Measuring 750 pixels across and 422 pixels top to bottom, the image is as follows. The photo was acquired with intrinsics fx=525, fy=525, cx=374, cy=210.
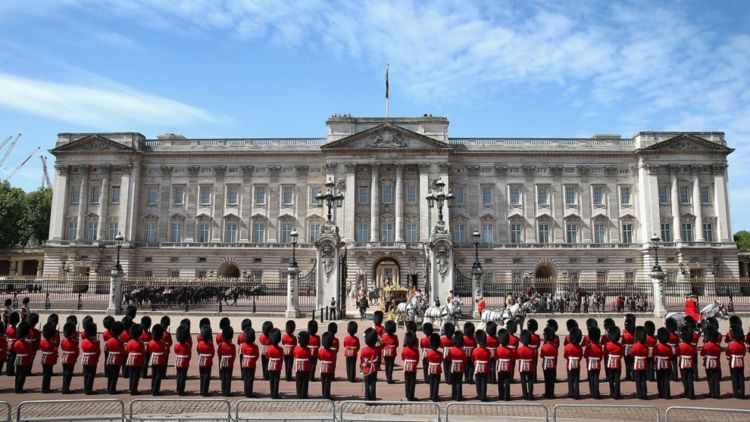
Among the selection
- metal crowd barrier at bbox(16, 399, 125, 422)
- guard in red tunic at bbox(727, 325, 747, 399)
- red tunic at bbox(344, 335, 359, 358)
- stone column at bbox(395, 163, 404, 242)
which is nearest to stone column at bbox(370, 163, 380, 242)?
stone column at bbox(395, 163, 404, 242)

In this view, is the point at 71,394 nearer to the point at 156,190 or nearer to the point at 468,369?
the point at 468,369

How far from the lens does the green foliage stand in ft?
227

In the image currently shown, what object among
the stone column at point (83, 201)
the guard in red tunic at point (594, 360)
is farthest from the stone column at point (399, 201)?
the guard in red tunic at point (594, 360)

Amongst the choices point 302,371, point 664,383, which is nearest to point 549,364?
point 664,383

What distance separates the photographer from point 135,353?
1107cm

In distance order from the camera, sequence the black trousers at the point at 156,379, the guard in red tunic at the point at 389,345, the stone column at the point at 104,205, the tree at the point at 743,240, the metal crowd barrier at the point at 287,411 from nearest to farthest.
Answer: the metal crowd barrier at the point at 287,411 < the black trousers at the point at 156,379 < the guard in red tunic at the point at 389,345 < the stone column at the point at 104,205 < the tree at the point at 743,240

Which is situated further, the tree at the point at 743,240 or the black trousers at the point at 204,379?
the tree at the point at 743,240

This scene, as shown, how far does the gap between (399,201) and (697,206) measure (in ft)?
96.6

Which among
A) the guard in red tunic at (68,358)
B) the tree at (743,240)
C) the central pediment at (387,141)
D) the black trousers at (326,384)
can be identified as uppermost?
the central pediment at (387,141)

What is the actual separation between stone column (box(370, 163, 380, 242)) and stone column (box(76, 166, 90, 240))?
96.8 ft

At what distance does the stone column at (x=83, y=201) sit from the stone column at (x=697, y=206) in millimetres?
61450

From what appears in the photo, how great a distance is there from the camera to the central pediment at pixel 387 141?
171ft

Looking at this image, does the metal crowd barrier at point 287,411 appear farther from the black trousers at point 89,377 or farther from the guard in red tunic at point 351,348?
the black trousers at point 89,377

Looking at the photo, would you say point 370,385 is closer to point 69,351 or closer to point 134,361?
point 134,361
